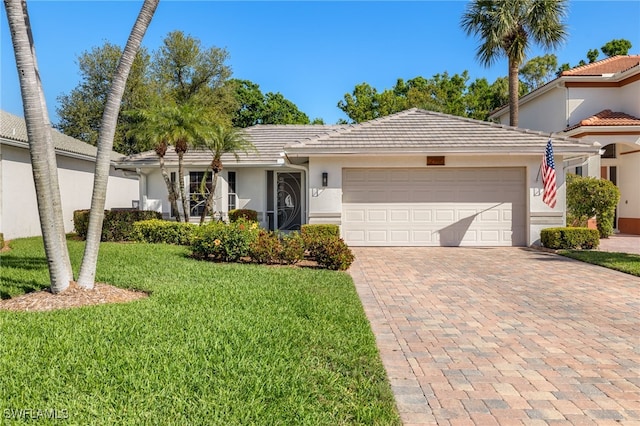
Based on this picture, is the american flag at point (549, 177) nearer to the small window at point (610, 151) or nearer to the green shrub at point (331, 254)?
the green shrub at point (331, 254)

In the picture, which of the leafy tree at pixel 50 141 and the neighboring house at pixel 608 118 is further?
the neighboring house at pixel 608 118

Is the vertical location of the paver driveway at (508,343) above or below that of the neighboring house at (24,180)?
below

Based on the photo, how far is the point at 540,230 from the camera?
13172 millimetres

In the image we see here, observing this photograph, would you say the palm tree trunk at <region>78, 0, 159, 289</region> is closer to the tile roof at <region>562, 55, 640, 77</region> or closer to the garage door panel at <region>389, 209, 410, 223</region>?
the garage door panel at <region>389, 209, 410, 223</region>

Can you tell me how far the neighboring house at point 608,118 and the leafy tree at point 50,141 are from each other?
686 inches

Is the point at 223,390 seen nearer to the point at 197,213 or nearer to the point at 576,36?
the point at 197,213

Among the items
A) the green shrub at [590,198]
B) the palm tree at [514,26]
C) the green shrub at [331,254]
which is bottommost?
the green shrub at [331,254]

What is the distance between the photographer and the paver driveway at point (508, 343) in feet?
11.1

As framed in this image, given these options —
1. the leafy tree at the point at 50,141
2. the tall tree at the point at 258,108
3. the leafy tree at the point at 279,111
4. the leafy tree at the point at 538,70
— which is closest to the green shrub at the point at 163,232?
the leafy tree at the point at 50,141

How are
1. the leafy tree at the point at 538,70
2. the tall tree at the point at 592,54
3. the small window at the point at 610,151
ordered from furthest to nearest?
the leafy tree at the point at 538,70, the tall tree at the point at 592,54, the small window at the point at 610,151

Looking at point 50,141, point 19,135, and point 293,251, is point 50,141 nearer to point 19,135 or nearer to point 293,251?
point 293,251

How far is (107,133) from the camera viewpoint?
20.6 feet

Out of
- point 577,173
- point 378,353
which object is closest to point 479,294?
point 378,353

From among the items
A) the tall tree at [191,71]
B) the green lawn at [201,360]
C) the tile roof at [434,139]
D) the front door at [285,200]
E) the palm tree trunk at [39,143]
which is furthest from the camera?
the tall tree at [191,71]
